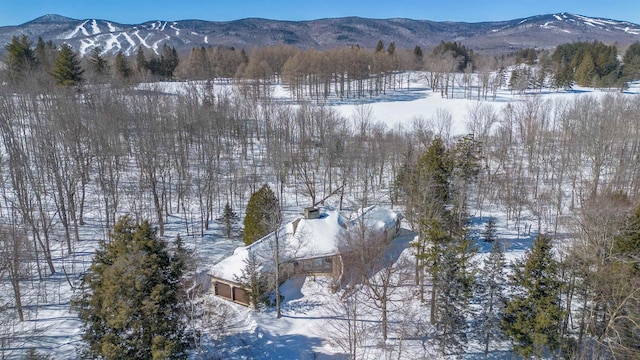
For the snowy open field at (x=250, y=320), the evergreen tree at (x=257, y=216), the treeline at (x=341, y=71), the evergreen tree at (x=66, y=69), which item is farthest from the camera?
the treeline at (x=341, y=71)

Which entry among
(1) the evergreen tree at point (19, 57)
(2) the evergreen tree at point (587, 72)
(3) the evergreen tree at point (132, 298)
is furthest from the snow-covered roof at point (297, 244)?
(2) the evergreen tree at point (587, 72)

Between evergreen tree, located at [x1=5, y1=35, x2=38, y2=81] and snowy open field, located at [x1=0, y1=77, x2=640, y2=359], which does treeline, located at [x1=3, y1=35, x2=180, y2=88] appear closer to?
evergreen tree, located at [x1=5, y1=35, x2=38, y2=81]

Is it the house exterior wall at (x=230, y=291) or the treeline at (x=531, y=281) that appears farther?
the house exterior wall at (x=230, y=291)

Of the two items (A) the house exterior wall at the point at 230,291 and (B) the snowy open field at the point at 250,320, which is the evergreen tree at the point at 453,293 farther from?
(A) the house exterior wall at the point at 230,291

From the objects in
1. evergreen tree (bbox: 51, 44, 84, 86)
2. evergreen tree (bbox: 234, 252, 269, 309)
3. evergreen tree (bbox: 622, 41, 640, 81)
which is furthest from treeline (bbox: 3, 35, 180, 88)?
evergreen tree (bbox: 622, 41, 640, 81)

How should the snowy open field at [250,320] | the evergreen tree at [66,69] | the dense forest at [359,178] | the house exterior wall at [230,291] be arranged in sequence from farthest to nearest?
the evergreen tree at [66,69] < the house exterior wall at [230,291] < the snowy open field at [250,320] < the dense forest at [359,178]

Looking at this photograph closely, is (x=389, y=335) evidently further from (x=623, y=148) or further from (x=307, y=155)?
(x=623, y=148)
